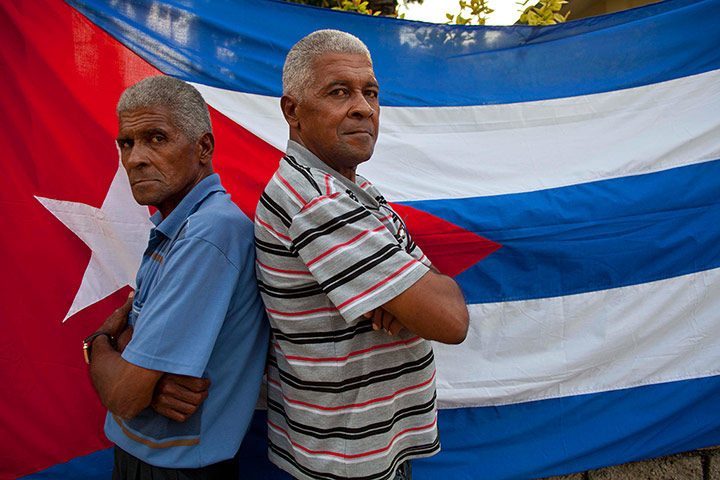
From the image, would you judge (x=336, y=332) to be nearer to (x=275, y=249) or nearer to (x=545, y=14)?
(x=275, y=249)

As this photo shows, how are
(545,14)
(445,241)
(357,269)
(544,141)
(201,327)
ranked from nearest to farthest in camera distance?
(357,269) < (201,327) < (445,241) < (544,141) < (545,14)

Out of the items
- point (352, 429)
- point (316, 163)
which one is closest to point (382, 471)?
point (352, 429)

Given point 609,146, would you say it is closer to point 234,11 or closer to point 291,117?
point 291,117

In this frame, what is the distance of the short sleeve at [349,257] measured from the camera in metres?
1.10

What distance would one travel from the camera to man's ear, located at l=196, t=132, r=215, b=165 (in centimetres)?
154

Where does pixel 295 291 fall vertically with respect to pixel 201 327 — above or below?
above

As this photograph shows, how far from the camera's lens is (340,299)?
1110 mm

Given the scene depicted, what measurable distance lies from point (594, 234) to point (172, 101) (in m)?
2.00

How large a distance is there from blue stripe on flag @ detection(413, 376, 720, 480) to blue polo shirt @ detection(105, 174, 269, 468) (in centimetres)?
127

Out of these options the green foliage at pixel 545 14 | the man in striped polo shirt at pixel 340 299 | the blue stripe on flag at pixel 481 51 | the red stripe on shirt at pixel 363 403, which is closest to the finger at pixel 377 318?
the man in striped polo shirt at pixel 340 299

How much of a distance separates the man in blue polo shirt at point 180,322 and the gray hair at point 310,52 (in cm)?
37

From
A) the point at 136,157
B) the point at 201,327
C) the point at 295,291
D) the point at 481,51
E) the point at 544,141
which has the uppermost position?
the point at 481,51

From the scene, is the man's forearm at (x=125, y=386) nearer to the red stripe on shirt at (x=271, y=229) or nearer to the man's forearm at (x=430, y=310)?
the red stripe on shirt at (x=271, y=229)

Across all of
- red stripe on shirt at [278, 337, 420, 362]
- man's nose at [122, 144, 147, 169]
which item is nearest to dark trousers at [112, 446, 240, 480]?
red stripe on shirt at [278, 337, 420, 362]
